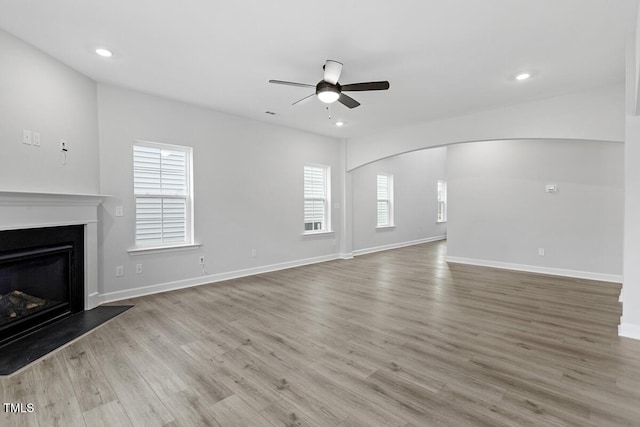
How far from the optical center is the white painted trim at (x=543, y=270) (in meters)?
4.93

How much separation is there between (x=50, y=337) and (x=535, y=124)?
6391 millimetres

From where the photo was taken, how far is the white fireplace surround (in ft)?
8.95

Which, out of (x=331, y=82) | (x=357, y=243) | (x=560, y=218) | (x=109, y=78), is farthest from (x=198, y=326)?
(x=560, y=218)

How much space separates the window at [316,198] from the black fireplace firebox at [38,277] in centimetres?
393

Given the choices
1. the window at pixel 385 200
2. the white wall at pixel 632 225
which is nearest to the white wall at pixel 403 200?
the window at pixel 385 200

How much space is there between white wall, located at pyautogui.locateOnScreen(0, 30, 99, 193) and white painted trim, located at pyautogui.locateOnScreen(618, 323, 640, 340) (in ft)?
19.4

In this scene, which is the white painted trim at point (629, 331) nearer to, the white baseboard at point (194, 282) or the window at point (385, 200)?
the white baseboard at point (194, 282)

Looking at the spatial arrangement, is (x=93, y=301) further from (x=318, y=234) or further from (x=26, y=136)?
(x=318, y=234)

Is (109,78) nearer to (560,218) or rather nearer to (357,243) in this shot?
(357,243)

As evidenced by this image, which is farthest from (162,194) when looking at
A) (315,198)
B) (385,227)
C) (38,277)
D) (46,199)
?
(385,227)

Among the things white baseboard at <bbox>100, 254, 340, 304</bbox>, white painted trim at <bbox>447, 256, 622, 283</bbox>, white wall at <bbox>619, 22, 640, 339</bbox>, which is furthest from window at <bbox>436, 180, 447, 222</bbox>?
white wall at <bbox>619, 22, 640, 339</bbox>

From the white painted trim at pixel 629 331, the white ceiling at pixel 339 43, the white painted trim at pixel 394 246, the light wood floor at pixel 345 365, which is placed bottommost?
the light wood floor at pixel 345 365

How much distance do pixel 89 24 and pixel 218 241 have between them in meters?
3.19

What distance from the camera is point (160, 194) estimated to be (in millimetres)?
4371
